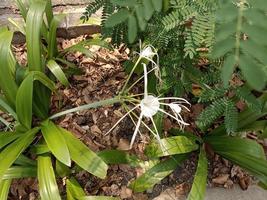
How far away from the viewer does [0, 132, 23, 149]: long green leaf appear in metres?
2.00

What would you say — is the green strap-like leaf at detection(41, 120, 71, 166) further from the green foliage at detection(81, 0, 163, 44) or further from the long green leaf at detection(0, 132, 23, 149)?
the green foliage at detection(81, 0, 163, 44)

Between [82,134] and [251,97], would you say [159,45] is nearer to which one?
[251,97]

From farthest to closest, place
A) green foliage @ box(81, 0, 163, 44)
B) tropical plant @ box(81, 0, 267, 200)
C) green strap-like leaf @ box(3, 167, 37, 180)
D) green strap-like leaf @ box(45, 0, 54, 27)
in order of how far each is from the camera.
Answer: green strap-like leaf @ box(45, 0, 54, 27)
green strap-like leaf @ box(3, 167, 37, 180)
tropical plant @ box(81, 0, 267, 200)
green foliage @ box(81, 0, 163, 44)

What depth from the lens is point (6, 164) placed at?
6.22ft

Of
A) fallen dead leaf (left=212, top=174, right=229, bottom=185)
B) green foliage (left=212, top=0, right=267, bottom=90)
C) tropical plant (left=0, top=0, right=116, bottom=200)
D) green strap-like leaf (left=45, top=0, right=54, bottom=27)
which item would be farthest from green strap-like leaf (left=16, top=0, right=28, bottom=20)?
green foliage (left=212, top=0, right=267, bottom=90)

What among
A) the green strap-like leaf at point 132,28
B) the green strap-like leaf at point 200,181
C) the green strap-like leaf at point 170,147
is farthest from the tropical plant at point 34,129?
the green strap-like leaf at point 132,28

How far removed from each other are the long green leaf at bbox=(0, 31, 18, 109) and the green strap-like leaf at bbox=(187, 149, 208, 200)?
35.3 inches

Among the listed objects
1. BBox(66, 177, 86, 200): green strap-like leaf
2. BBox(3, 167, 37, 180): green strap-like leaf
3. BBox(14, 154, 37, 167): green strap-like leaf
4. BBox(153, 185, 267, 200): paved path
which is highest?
BBox(14, 154, 37, 167): green strap-like leaf

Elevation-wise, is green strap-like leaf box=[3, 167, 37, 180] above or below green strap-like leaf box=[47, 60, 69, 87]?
below

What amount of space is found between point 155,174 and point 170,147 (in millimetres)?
151

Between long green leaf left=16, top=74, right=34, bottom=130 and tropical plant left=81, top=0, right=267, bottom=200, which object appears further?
long green leaf left=16, top=74, right=34, bottom=130

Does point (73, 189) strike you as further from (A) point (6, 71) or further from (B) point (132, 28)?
(B) point (132, 28)

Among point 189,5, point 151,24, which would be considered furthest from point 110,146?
point 189,5

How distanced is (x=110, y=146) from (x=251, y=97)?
29.0 inches
